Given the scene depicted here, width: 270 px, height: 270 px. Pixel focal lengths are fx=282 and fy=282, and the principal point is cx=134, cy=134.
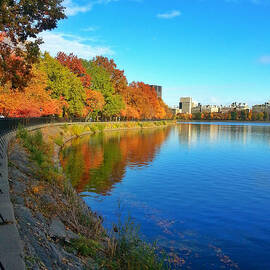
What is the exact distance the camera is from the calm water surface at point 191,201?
10766 mm

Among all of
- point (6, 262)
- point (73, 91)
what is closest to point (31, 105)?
point (73, 91)

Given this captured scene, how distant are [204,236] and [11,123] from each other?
21298mm

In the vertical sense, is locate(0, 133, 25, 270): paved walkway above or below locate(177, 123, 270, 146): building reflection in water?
above

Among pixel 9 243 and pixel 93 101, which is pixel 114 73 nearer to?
pixel 93 101

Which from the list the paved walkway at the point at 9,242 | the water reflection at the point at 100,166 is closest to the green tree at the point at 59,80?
the water reflection at the point at 100,166

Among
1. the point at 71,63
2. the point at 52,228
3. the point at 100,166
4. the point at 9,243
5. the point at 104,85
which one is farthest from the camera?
the point at 104,85

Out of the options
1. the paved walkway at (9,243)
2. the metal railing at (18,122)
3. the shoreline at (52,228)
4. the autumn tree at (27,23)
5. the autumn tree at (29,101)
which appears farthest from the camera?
the autumn tree at (29,101)

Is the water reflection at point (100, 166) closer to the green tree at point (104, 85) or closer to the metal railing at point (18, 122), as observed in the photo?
the metal railing at point (18, 122)

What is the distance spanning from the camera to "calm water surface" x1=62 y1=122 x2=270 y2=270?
35.3 ft

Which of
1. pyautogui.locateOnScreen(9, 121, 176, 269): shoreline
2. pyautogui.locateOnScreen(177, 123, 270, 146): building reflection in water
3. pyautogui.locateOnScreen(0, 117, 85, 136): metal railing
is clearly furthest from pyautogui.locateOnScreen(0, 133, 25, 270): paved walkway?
pyautogui.locateOnScreen(177, 123, 270, 146): building reflection in water

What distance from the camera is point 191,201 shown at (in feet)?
55.1

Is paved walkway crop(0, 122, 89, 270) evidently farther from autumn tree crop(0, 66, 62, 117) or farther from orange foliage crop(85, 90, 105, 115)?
orange foliage crop(85, 90, 105, 115)

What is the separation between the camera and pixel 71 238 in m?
8.01

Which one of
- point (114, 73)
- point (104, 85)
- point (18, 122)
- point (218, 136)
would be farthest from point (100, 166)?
point (114, 73)
